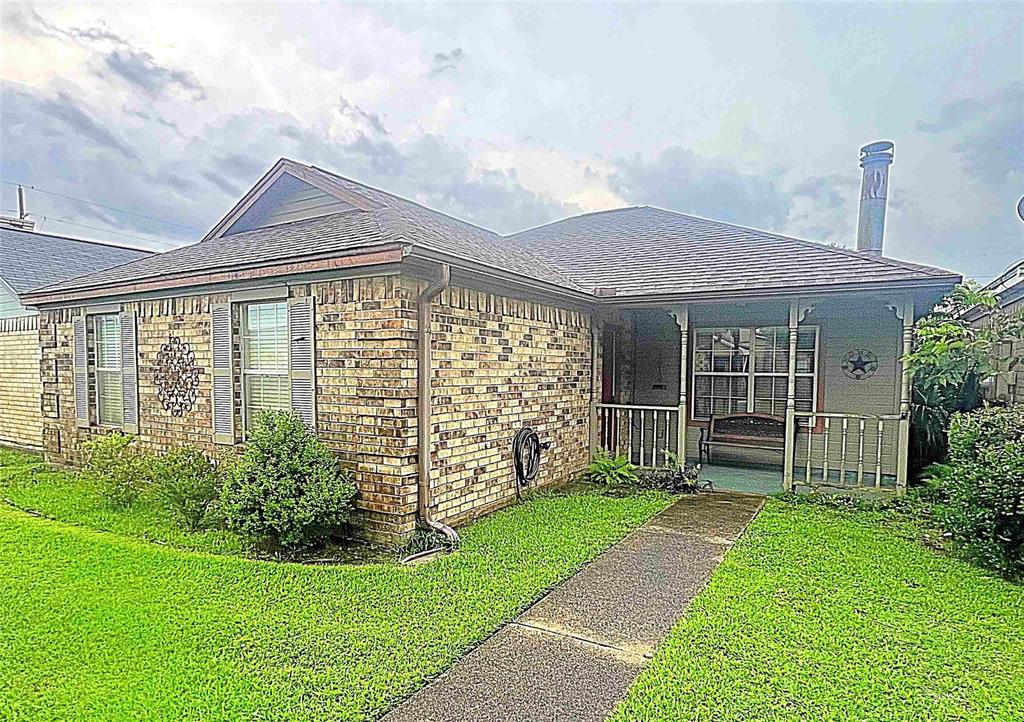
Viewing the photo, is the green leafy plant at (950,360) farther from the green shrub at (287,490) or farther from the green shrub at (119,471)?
the green shrub at (119,471)

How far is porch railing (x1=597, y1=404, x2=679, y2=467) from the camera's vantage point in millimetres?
8625

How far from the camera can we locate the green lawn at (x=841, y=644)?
8.64ft

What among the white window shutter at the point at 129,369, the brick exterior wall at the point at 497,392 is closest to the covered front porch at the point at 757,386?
the brick exterior wall at the point at 497,392

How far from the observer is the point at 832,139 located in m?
14.0

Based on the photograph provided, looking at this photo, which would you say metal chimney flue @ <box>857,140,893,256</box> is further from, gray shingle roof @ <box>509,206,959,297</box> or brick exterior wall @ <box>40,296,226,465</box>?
brick exterior wall @ <box>40,296,226,465</box>

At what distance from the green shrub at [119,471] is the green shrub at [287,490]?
209 cm

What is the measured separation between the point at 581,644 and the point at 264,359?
14.5 feet

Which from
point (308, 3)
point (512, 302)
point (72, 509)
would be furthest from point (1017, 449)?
point (308, 3)

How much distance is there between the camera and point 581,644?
10.6 feet

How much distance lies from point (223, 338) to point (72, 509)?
8.93ft

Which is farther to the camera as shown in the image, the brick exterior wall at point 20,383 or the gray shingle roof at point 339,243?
the brick exterior wall at point 20,383

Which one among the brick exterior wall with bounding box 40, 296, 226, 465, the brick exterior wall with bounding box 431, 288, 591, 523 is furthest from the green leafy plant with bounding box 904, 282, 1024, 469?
the brick exterior wall with bounding box 40, 296, 226, 465

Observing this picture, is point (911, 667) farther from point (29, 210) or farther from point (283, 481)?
point (29, 210)

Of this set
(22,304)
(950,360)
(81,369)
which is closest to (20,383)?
(22,304)
